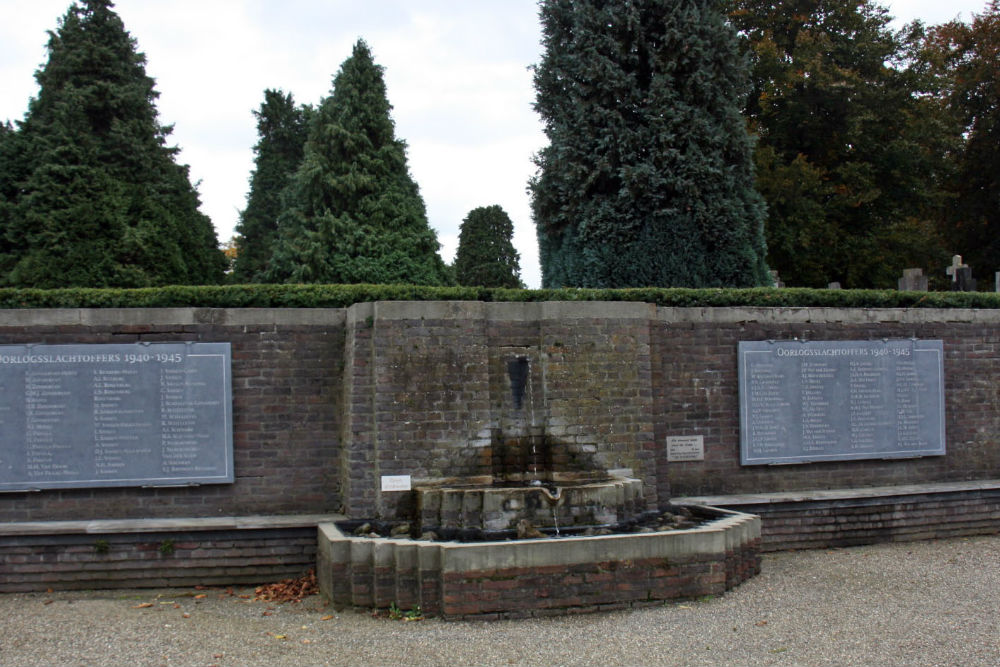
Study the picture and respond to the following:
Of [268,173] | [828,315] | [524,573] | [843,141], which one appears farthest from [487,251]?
[524,573]

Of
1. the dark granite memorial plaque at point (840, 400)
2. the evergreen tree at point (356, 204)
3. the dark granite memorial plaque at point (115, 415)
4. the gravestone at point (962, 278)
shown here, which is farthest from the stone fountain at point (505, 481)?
the evergreen tree at point (356, 204)

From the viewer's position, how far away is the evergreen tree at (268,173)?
2605cm

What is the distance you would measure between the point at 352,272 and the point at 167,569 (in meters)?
9.12

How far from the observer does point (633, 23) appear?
13.0m

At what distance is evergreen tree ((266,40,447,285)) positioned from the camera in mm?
16500

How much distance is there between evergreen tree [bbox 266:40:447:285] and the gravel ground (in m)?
9.43

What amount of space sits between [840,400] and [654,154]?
473 cm

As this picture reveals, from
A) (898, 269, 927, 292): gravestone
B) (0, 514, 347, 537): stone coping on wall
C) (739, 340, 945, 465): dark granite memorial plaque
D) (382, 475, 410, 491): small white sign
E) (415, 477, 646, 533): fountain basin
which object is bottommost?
(0, 514, 347, 537): stone coping on wall

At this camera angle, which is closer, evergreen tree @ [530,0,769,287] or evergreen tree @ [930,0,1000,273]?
evergreen tree @ [530,0,769,287]

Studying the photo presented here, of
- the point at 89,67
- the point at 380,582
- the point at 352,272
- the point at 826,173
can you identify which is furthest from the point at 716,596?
the point at 89,67

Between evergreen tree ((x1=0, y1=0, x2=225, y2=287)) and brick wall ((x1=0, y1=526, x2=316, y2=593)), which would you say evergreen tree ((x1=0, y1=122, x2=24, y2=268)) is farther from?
brick wall ((x1=0, y1=526, x2=316, y2=593))

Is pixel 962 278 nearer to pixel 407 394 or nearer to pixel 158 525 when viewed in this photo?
pixel 407 394

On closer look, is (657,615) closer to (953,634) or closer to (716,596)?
(716,596)

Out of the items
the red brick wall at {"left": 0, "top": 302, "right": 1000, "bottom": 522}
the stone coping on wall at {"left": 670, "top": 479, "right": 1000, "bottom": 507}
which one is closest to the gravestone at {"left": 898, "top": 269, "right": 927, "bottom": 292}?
the stone coping on wall at {"left": 670, "top": 479, "right": 1000, "bottom": 507}
